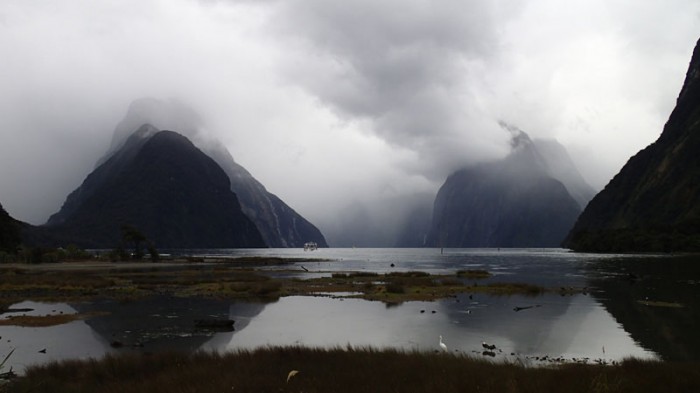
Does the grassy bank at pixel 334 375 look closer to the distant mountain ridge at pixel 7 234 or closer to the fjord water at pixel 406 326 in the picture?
the fjord water at pixel 406 326

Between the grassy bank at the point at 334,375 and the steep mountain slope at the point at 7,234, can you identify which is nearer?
the grassy bank at the point at 334,375

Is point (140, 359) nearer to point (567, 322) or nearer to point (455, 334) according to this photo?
point (455, 334)

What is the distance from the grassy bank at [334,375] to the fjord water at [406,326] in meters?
6.35

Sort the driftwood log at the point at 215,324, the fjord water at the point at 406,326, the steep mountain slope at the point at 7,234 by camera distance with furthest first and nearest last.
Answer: the steep mountain slope at the point at 7,234 < the driftwood log at the point at 215,324 < the fjord water at the point at 406,326

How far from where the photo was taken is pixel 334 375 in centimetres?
1708

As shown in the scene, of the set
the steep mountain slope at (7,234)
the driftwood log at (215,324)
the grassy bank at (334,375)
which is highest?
the steep mountain slope at (7,234)

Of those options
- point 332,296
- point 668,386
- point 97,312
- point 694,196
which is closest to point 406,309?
point 332,296

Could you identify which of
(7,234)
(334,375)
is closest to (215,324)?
(334,375)

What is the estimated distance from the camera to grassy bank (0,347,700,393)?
600 inches

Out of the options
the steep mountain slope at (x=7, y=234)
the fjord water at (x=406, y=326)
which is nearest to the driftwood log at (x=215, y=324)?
the fjord water at (x=406, y=326)

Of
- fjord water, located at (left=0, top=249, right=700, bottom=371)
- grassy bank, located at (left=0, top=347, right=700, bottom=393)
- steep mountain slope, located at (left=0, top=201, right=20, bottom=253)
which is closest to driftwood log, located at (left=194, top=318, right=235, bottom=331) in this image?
Answer: fjord water, located at (left=0, top=249, right=700, bottom=371)

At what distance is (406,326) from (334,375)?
20.6 meters

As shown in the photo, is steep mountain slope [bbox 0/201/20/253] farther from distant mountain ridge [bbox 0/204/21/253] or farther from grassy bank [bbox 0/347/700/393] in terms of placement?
grassy bank [bbox 0/347/700/393]

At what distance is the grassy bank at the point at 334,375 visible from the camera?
15234 mm
